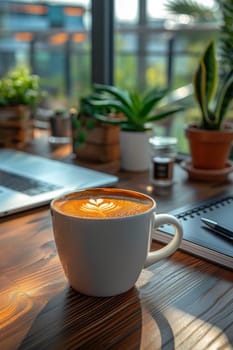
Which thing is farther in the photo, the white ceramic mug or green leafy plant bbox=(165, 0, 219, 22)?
green leafy plant bbox=(165, 0, 219, 22)

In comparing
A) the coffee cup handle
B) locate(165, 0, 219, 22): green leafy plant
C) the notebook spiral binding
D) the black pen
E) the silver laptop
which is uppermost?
locate(165, 0, 219, 22): green leafy plant

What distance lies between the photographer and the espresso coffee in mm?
515

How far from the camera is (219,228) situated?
677 millimetres

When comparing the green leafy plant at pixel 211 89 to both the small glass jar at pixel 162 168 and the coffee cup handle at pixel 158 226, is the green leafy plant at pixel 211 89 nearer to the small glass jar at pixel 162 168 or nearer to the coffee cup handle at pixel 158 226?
the small glass jar at pixel 162 168

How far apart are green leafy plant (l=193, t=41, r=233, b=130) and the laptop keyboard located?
1.21ft

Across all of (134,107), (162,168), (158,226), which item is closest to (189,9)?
(134,107)

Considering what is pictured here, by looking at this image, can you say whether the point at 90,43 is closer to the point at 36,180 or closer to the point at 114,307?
the point at 36,180

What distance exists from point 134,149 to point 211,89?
0.22 meters

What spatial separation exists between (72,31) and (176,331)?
→ 1525 mm

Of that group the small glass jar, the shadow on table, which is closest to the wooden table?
the shadow on table

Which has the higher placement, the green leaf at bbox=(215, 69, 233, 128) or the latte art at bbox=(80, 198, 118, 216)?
the green leaf at bbox=(215, 69, 233, 128)

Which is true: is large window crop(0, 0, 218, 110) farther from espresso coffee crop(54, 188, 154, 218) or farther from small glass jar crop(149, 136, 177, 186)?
espresso coffee crop(54, 188, 154, 218)

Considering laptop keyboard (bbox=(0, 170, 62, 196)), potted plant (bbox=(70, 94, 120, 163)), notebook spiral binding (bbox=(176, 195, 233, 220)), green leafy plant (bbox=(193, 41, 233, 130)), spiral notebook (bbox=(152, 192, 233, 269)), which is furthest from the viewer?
potted plant (bbox=(70, 94, 120, 163))

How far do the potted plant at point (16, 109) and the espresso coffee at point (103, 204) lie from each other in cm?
77
